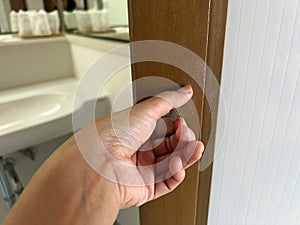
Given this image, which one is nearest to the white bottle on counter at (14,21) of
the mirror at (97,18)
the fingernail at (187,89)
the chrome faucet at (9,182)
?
the mirror at (97,18)

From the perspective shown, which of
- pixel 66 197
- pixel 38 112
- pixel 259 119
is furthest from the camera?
pixel 38 112

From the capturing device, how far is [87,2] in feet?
3.78

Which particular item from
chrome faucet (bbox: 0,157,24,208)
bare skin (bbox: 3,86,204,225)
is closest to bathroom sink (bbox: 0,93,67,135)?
chrome faucet (bbox: 0,157,24,208)

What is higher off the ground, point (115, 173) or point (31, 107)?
point (115, 173)

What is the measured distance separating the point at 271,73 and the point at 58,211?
0.46 metres

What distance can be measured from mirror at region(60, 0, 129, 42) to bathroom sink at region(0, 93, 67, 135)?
1.15 feet

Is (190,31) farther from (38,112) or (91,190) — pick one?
(38,112)

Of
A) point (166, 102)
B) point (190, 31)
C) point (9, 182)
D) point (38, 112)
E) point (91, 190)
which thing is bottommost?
point (9, 182)

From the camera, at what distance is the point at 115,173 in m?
0.42

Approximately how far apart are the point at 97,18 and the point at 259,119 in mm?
902

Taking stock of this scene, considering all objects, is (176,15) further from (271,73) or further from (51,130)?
(51,130)

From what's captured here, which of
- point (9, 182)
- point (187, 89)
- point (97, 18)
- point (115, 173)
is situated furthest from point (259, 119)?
point (9, 182)

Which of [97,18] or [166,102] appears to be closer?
[166,102]

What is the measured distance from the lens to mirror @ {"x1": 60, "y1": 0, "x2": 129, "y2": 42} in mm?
921
